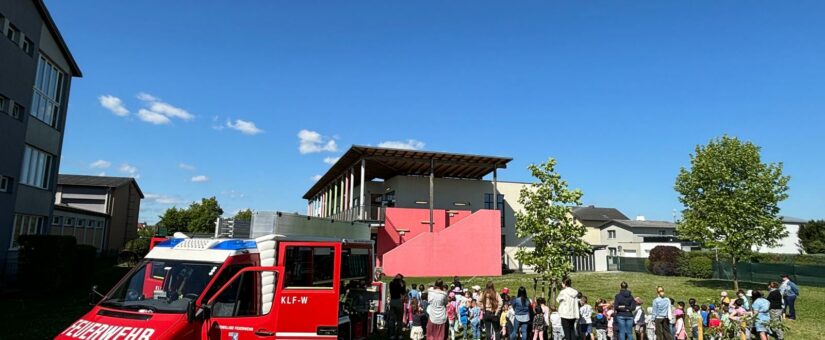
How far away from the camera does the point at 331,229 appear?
409 inches

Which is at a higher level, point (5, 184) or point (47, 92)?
point (47, 92)

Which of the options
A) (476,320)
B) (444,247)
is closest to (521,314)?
(476,320)

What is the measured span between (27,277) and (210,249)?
15192 mm

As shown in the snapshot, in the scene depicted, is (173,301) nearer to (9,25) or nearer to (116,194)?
(9,25)

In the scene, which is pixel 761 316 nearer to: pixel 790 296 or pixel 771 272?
pixel 790 296

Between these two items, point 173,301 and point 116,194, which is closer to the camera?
point 173,301

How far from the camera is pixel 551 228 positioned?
44.7 ft

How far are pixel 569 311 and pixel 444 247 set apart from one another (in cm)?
2052

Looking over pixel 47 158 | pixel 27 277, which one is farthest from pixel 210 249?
pixel 47 158

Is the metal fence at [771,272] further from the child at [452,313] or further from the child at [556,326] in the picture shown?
the child at [452,313]

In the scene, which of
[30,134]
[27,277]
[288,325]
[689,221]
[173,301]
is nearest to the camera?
[173,301]

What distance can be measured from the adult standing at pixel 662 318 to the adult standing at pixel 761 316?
2099mm

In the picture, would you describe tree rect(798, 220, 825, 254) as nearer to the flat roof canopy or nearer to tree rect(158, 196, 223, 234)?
the flat roof canopy

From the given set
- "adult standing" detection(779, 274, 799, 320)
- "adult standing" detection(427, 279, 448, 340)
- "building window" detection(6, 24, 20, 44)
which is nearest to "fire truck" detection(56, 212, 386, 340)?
"adult standing" detection(427, 279, 448, 340)
